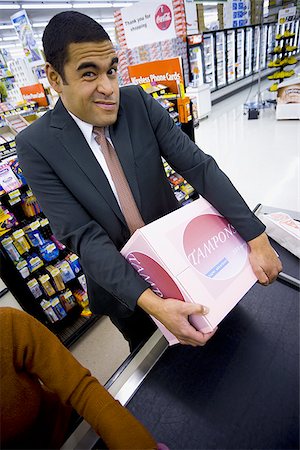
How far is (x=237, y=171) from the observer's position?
475 centimetres

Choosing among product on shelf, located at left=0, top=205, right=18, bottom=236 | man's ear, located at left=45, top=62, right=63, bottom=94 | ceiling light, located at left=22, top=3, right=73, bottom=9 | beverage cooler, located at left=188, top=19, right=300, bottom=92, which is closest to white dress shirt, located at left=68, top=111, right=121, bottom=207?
man's ear, located at left=45, top=62, right=63, bottom=94

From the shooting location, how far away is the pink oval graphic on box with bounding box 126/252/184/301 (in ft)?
2.56

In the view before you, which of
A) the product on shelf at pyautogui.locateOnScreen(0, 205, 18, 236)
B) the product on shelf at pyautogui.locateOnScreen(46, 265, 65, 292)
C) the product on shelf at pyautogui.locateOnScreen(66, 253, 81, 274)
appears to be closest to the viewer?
the product on shelf at pyautogui.locateOnScreen(0, 205, 18, 236)

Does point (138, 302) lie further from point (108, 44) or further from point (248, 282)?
point (108, 44)

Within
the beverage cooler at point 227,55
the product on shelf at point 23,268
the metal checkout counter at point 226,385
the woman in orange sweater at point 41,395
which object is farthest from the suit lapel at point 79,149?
the beverage cooler at point 227,55

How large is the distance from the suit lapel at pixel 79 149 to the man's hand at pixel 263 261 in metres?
0.58

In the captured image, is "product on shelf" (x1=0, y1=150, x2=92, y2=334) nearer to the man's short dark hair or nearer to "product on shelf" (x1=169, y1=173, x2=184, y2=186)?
the man's short dark hair

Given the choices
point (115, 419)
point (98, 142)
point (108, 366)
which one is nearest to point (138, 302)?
point (115, 419)

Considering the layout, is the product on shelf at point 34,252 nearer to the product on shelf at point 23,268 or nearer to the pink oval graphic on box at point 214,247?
the product on shelf at point 23,268

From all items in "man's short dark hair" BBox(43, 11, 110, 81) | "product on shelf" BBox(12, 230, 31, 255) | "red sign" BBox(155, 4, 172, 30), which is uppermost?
"red sign" BBox(155, 4, 172, 30)

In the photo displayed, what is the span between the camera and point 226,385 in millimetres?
793

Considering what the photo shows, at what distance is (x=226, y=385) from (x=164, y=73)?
376 centimetres

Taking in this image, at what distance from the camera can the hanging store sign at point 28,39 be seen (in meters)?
7.89

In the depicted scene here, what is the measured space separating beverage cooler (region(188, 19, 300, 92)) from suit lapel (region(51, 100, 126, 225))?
951 cm
